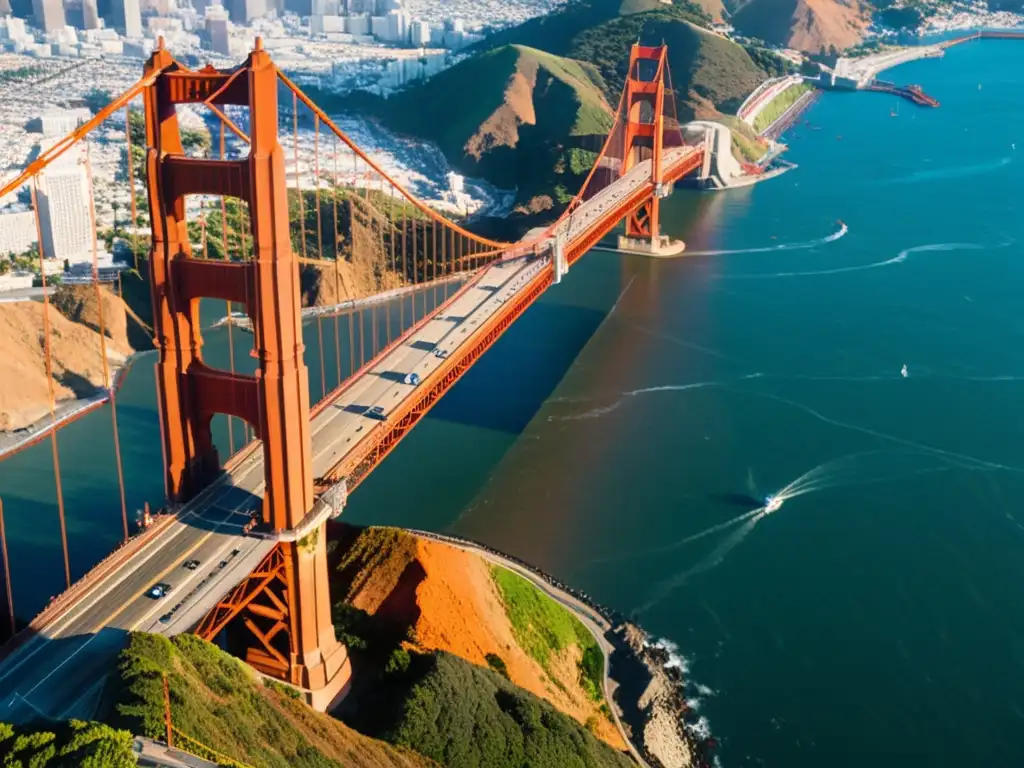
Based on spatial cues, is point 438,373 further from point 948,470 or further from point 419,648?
point 948,470

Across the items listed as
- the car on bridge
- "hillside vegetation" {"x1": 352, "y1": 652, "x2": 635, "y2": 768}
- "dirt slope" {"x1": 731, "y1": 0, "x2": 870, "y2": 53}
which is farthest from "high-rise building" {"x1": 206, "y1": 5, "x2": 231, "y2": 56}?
"hillside vegetation" {"x1": 352, "y1": 652, "x2": 635, "y2": 768}

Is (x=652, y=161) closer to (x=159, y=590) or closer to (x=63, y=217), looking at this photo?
(x=63, y=217)

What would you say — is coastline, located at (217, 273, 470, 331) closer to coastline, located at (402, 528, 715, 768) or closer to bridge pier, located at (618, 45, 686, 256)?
bridge pier, located at (618, 45, 686, 256)

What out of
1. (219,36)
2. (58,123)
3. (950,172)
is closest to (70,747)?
(950,172)

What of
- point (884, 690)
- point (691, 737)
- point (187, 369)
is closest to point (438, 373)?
point (187, 369)

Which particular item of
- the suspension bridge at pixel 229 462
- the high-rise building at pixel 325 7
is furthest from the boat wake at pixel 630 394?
the high-rise building at pixel 325 7

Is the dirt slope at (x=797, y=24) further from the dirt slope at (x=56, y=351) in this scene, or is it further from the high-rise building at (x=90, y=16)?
the dirt slope at (x=56, y=351)
